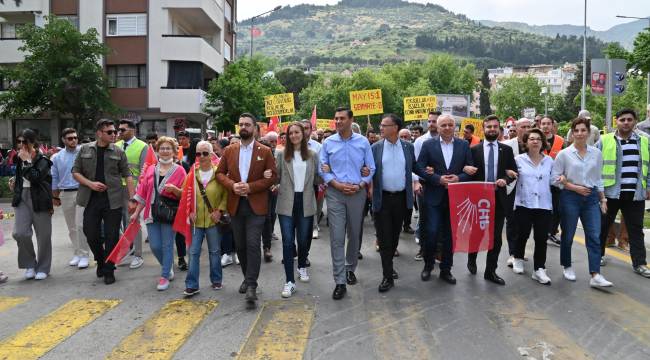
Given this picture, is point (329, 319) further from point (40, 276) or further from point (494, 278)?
point (40, 276)

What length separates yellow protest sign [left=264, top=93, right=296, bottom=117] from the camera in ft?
62.0

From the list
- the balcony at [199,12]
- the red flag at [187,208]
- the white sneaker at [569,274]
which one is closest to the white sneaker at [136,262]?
the red flag at [187,208]

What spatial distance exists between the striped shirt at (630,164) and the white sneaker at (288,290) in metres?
4.67

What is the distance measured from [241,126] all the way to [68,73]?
991 inches

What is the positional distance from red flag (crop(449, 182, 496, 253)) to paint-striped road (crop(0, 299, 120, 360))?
13.5 ft

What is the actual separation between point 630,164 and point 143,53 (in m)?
29.7

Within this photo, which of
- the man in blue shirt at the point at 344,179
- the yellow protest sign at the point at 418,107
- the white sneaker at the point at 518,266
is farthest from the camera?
the yellow protest sign at the point at 418,107

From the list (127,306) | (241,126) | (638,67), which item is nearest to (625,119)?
(241,126)

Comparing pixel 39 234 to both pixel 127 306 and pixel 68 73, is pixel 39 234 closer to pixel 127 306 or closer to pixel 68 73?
pixel 127 306

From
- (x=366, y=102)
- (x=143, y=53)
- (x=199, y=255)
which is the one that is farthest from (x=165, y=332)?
(x=143, y=53)

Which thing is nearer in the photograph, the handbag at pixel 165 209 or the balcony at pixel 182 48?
the handbag at pixel 165 209

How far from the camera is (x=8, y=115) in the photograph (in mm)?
29344

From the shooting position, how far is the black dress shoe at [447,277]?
6844 mm

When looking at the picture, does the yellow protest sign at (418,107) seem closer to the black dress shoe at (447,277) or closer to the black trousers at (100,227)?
the black dress shoe at (447,277)
